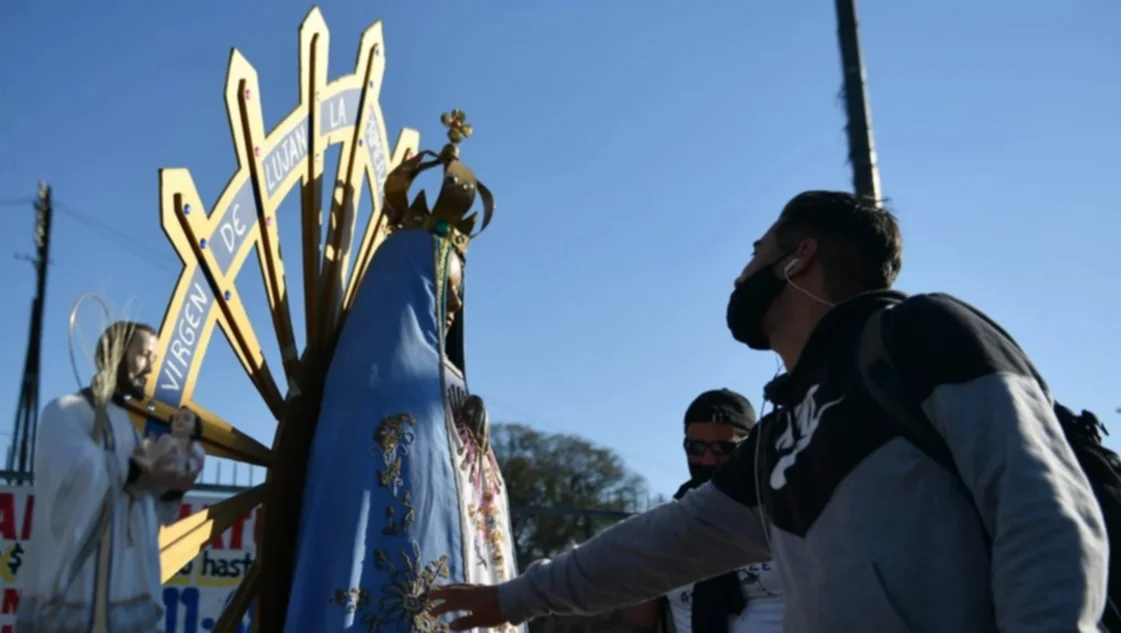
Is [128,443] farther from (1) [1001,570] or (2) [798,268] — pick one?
(1) [1001,570]

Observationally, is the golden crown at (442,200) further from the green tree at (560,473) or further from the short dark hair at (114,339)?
the green tree at (560,473)

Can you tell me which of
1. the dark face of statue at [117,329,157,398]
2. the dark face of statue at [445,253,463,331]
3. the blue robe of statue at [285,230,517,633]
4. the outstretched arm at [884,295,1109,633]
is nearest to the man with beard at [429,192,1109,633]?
the outstretched arm at [884,295,1109,633]

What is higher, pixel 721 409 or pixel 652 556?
pixel 721 409

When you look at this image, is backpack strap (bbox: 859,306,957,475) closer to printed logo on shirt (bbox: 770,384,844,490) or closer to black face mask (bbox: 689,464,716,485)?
printed logo on shirt (bbox: 770,384,844,490)

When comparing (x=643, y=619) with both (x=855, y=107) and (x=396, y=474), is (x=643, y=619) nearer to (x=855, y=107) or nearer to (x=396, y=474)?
(x=396, y=474)

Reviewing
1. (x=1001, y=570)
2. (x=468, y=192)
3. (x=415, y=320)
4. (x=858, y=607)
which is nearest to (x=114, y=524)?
(x=415, y=320)

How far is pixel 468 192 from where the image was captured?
3982 mm

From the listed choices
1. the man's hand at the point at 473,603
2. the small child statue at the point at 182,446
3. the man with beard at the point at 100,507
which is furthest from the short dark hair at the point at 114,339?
the man's hand at the point at 473,603

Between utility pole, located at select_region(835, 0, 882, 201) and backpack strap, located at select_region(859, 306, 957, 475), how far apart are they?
239 centimetres

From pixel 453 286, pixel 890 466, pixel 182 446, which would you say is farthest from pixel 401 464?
pixel 890 466

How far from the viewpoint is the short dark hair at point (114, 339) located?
306 cm

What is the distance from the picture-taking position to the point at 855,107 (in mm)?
4102

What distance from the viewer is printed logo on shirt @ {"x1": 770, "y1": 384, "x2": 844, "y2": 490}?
60.4 inches

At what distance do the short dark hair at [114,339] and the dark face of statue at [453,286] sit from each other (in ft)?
3.63
